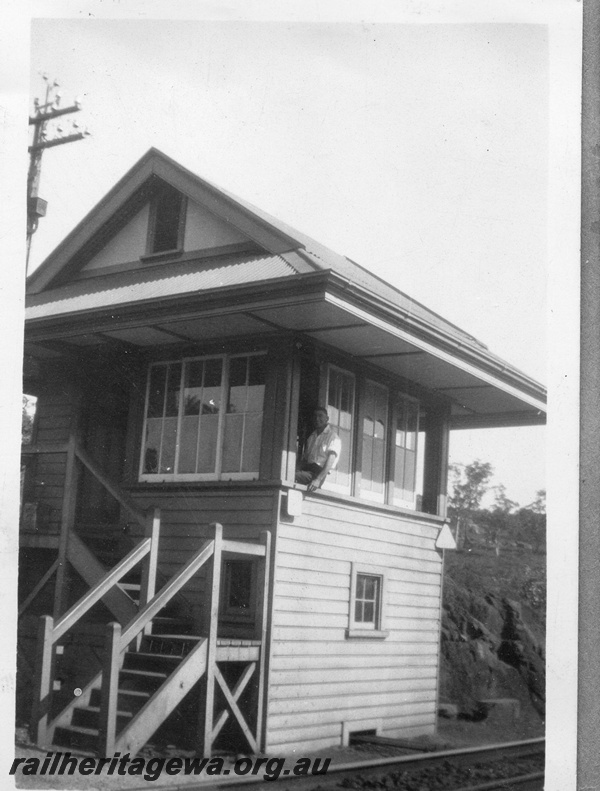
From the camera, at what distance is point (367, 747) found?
9.00 meters

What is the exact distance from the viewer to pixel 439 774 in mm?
7555

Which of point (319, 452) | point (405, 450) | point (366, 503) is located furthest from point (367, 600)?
point (405, 450)

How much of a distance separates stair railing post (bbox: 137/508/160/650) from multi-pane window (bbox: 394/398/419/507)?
3.21 meters

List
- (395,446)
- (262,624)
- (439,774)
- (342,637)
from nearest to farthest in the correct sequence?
(439,774) → (262,624) → (342,637) → (395,446)

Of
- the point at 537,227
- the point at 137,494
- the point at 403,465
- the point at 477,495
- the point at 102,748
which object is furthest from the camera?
the point at 403,465

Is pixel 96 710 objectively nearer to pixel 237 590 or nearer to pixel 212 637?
pixel 212 637

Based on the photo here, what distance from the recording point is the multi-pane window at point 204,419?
30.8 feet

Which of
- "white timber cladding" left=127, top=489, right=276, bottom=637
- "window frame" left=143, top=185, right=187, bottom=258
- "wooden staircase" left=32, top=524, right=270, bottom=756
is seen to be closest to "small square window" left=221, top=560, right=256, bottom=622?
"white timber cladding" left=127, top=489, right=276, bottom=637

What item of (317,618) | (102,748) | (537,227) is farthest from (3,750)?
(537,227)

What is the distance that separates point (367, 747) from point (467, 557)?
8.28 feet

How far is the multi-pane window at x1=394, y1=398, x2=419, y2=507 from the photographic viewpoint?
423 inches

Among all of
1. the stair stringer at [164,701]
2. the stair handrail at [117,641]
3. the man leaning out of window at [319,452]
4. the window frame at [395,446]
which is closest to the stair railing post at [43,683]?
the stair handrail at [117,641]

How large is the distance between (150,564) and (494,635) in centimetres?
349

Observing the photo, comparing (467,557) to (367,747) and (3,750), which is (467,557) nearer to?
(367,747)
